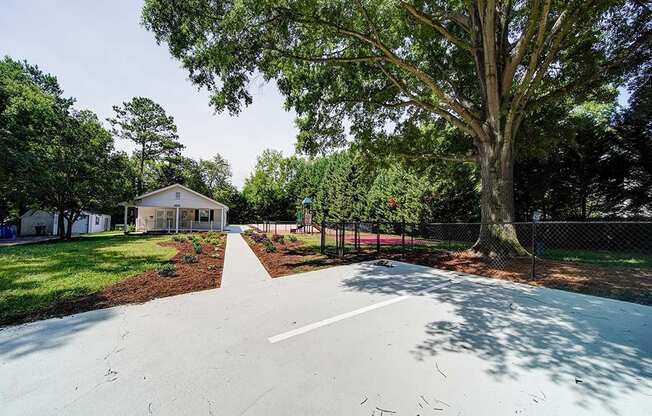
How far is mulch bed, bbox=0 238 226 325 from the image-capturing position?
3.73 m

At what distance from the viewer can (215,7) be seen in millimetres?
6504

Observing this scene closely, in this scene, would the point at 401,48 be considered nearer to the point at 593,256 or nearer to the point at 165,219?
the point at 593,256

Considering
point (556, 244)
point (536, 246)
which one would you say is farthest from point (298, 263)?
point (556, 244)

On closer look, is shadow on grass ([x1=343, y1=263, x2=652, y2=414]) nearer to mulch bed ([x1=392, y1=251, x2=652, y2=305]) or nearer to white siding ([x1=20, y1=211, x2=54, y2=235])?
mulch bed ([x1=392, y1=251, x2=652, y2=305])

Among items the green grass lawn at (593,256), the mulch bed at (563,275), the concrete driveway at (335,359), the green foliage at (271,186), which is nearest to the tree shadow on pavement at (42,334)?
the concrete driveway at (335,359)

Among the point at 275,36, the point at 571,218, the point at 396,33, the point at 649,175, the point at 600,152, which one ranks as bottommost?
the point at 571,218

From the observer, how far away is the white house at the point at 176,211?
21.9 meters

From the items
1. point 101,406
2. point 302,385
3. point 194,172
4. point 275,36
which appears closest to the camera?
point 101,406

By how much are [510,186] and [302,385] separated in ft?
29.1

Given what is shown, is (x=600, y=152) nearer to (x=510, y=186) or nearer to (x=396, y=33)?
(x=510, y=186)

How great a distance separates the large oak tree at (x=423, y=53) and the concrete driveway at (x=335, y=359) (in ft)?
18.1

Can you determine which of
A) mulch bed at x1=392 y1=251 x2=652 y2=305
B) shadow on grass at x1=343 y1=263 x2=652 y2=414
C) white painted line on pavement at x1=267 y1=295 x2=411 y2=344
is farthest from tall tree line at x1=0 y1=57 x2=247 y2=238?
mulch bed at x1=392 y1=251 x2=652 y2=305

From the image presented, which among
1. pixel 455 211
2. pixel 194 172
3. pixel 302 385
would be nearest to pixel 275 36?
pixel 302 385

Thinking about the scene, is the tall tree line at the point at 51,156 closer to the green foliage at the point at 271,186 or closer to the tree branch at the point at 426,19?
the tree branch at the point at 426,19
